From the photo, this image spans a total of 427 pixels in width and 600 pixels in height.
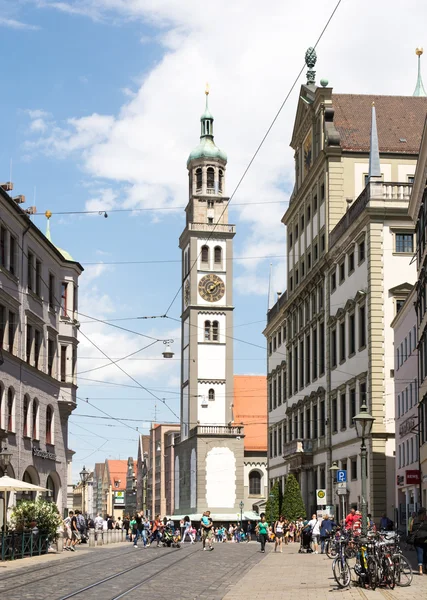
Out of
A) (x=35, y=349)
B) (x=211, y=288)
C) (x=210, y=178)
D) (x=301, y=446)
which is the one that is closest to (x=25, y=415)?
(x=35, y=349)

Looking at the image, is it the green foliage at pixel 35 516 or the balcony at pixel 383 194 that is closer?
the green foliage at pixel 35 516

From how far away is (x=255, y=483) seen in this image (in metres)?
120

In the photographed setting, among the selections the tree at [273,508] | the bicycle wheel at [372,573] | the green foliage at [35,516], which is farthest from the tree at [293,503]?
the bicycle wheel at [372,573]

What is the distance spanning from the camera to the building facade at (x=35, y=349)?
149 ft

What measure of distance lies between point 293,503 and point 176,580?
40828 mm

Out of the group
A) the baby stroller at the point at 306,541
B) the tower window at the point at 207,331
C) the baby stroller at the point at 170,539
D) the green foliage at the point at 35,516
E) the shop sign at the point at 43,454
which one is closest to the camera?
the green foliage at the point at 35,516

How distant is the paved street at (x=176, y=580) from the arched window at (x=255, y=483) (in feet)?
265

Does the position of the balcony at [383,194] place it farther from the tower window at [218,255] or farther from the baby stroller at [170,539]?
the tower window at [218,255]

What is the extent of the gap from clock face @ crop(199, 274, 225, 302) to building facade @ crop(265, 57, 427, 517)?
28569 mm

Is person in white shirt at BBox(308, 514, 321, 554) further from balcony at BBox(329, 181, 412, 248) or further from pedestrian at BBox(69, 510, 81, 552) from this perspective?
balcony at BBox(329, 181, 412, 248)

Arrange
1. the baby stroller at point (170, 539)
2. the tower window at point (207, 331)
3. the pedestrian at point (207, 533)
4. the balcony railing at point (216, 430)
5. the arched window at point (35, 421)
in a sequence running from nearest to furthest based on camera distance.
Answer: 1. the arched window at point (35, 421)
2. the pedestrian at point (207, 533)
3. the baby stroller at point (170, 539)
4. the balcony railing at point (216, 430)
5. the tower window at point (207, 331)

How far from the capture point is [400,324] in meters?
51.4

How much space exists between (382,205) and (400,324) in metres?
7.00

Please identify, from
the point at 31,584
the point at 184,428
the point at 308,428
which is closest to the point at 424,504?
the point at 31,584
